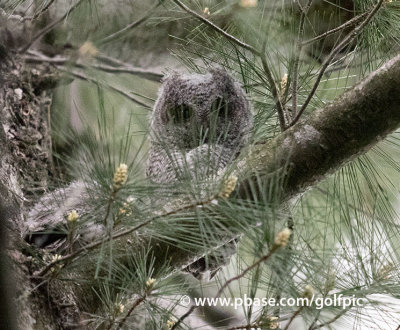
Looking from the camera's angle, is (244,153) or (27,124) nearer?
(244,153)

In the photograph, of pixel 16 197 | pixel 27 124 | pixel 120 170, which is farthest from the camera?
pixel 27 124

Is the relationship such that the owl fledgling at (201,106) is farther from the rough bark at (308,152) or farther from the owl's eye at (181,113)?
the rough bark at (308,152)

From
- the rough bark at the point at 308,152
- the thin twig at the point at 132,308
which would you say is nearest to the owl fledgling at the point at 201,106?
the rough bark at the point at 308,152

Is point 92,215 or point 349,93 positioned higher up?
point 349,93

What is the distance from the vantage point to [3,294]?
3.18 feet

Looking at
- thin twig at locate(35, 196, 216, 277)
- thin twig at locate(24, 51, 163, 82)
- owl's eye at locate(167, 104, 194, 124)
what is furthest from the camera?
owl's eye at locate(167, 104, 194, 124)

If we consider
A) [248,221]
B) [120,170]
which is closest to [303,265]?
[248,221]

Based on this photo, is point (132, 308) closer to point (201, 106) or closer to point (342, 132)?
point (342, 132)

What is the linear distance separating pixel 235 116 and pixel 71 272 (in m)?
0.81

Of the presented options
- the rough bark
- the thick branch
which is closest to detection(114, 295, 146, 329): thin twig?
the rough bark

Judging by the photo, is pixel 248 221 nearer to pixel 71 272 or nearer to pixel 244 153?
pixel 244 153

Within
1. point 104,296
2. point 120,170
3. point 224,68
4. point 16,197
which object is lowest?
point 104,296

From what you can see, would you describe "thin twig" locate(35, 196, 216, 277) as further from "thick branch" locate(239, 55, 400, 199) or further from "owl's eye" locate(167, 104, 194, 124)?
"owl's eye" locate(167, 104, 194, 124)

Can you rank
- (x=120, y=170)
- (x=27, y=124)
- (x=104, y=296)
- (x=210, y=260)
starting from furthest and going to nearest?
(x=27, y=124) < (x=210, y=260) < (x=104, y=296) < (x=120, y=170)
